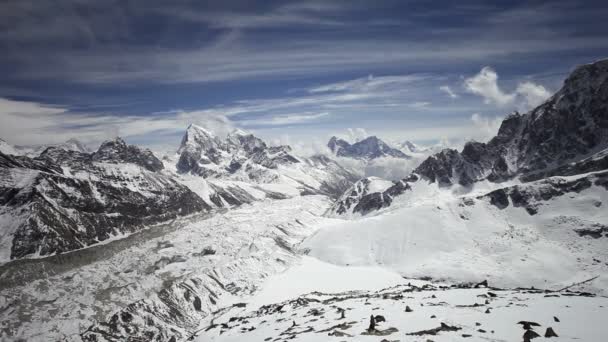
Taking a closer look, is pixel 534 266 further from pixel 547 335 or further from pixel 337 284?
pixel 547 335

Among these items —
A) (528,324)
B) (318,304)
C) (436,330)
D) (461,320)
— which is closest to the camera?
(528,324)

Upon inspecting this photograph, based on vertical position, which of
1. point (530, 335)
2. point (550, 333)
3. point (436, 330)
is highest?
point (550, 333)

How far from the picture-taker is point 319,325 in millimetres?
66812

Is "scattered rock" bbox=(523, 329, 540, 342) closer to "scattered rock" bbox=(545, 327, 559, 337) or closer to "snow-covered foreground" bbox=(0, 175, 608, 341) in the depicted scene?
"scattered rock" bbox=(545, 327, 559, 337)

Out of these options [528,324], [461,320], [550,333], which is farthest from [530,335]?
[461,320]

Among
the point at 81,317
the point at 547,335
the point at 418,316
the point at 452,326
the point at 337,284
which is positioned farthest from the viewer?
the point at 337,284

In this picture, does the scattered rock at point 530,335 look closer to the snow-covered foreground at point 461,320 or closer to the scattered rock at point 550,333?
the snow-covered foreground at point 461,320

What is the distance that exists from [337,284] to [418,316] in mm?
142492

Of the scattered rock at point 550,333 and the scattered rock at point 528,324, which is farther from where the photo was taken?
the scattered rock at point 528,324

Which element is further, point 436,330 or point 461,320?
point 461,320

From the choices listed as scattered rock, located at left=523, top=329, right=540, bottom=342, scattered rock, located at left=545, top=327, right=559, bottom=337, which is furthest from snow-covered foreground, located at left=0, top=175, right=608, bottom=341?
scattered rock, located at left=545, top=327, right=559, bottom=337

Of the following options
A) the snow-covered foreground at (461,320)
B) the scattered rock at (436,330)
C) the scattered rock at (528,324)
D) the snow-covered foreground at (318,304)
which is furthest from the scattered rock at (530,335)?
the scattered rock at (436,330)

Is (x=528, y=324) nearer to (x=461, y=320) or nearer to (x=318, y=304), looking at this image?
(x=461, y=320)

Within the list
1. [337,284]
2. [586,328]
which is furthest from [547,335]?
[337,284]
